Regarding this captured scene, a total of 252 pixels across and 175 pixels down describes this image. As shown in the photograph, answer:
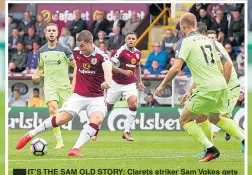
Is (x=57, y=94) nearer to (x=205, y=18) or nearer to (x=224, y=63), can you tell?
(x=205, y=18)

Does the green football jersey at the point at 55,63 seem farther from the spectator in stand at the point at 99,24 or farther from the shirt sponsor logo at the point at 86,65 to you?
the shirt sponsor logo at the point at 86,65

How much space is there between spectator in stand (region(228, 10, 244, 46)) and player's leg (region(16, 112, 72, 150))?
2.36 meters

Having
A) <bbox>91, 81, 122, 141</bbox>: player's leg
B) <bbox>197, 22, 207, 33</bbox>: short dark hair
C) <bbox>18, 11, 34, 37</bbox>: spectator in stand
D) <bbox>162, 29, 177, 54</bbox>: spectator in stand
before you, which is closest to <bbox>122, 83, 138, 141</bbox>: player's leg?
<bbox>91, 81, 122, 141</bbox>: player's leg

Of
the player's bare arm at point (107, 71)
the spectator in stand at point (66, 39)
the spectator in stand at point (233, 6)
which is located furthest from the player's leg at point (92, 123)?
the spectator in stand at point (233, 6)

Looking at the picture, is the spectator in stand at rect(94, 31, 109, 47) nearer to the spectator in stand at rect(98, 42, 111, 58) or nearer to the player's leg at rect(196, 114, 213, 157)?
the spectator in stand at rect(98, 42, 111, 58)

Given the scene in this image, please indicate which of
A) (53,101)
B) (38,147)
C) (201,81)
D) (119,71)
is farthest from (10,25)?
(201,81)

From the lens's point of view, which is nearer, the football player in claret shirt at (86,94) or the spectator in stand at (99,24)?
the football player in claret shirt at (86,94)

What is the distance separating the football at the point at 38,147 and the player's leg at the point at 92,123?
37 cm

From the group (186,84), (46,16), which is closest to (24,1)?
(46,16)

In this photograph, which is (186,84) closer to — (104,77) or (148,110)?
(148,110)

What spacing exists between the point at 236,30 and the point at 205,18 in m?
0.43

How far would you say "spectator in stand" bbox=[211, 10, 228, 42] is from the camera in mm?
16817

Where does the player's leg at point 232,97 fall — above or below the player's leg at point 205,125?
above

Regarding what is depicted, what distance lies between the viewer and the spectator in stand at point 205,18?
639 inches
